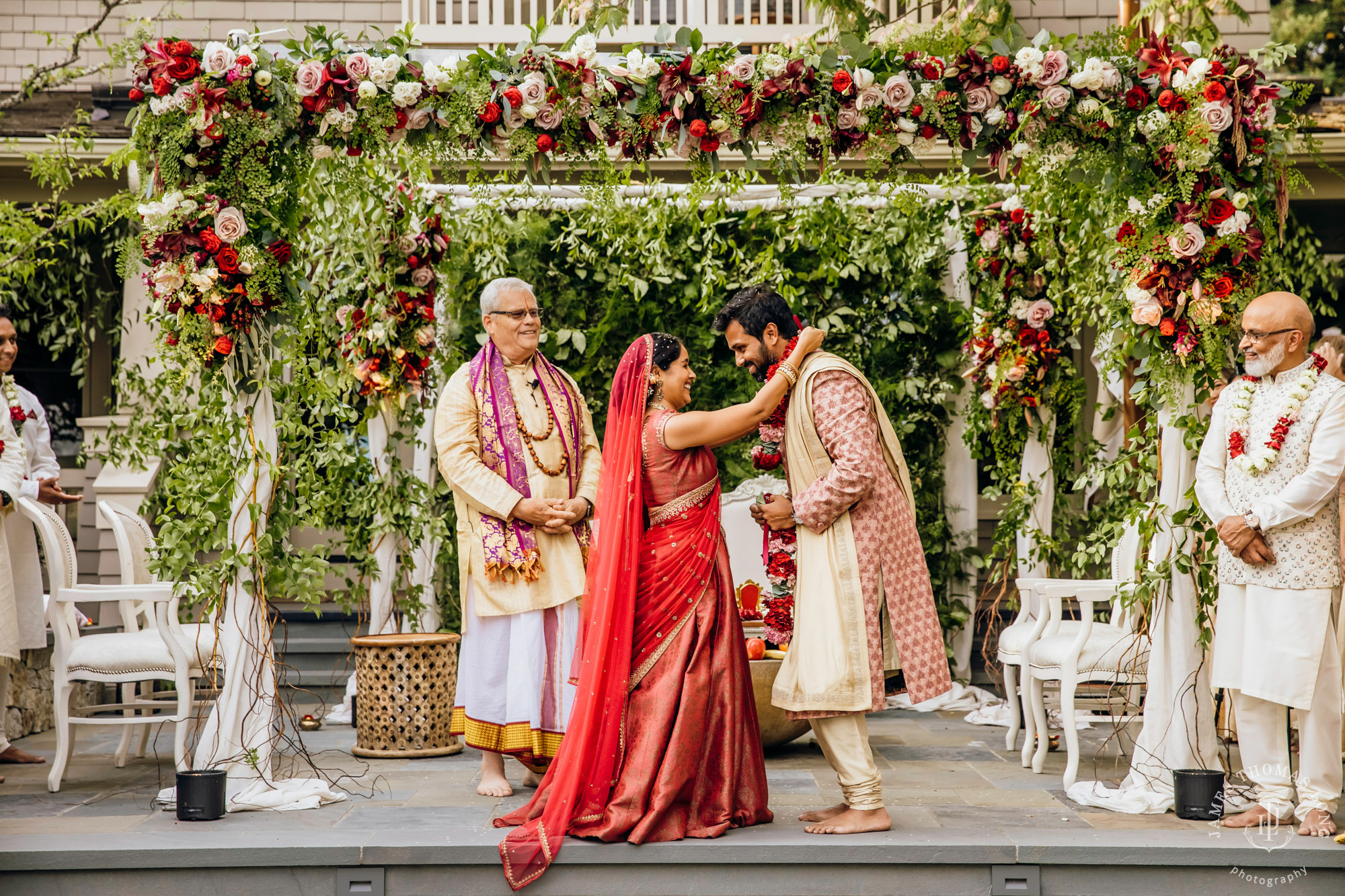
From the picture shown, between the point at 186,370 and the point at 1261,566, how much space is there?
3.82 m

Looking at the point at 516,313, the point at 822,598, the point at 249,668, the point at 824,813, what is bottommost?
the point at 824,813

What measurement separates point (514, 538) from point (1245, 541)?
2.60m

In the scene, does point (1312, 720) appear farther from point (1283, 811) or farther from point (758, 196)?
point (758, 196)

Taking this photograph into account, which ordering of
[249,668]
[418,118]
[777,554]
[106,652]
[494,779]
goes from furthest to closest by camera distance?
[106,652] → [494,779] → [249,668] → [418,118] → [777,554]

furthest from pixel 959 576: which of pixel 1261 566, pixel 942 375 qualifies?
pixel 1261 566

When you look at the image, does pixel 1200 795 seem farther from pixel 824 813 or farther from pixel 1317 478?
pixel 824 813

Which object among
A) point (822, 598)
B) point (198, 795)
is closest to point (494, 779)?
point (198, 795)

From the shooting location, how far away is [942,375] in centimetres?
702

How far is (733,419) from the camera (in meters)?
3.79

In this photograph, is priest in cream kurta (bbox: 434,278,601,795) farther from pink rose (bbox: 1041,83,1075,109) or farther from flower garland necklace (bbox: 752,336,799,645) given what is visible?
pink rose (bbox: 1041,83,1075,109)

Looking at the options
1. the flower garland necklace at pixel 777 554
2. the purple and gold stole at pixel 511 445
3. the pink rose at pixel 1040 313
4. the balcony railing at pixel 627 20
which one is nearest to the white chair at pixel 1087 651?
the flower garland necklace at pixel 777 554

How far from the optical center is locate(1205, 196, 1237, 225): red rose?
13.6ft

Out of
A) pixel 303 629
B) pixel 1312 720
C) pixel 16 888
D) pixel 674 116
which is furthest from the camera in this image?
pixel 303 629

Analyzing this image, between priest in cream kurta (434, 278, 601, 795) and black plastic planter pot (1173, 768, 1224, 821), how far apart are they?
7.21 ft
